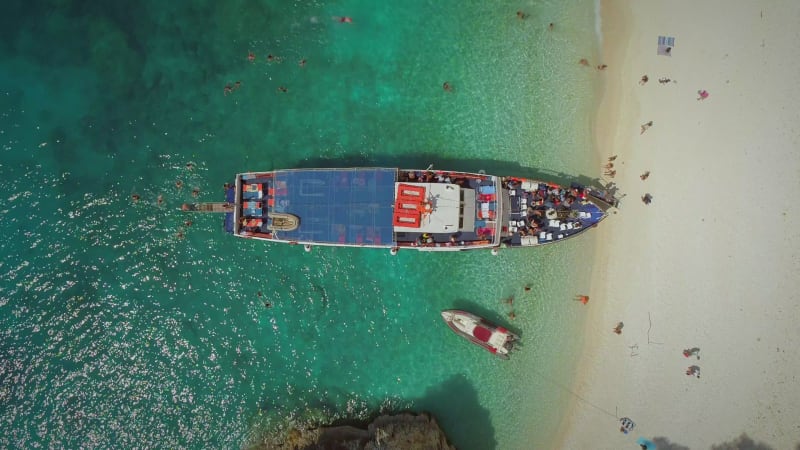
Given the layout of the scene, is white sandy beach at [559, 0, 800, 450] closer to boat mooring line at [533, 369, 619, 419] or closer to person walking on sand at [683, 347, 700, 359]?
boat mooring line at [533, 369, 619, 419]

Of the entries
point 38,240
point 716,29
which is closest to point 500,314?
point 716,29

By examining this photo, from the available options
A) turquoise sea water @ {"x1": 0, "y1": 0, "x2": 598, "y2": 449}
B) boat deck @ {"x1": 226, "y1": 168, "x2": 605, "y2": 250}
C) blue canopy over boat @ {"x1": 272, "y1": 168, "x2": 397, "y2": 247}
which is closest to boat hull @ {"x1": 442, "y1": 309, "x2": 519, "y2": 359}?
turquoise sea water @ {"x1": 0, "y1": 0, "x2": 598, "y2": 449}

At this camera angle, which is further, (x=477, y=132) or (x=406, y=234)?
(x=477, y=132)

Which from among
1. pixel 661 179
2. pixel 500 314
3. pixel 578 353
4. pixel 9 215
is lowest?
pixel 578 353

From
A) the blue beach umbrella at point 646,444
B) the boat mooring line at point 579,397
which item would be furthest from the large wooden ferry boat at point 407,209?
the blue beach umbrella at point 646,444

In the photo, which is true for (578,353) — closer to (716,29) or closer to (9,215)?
(716,29)
